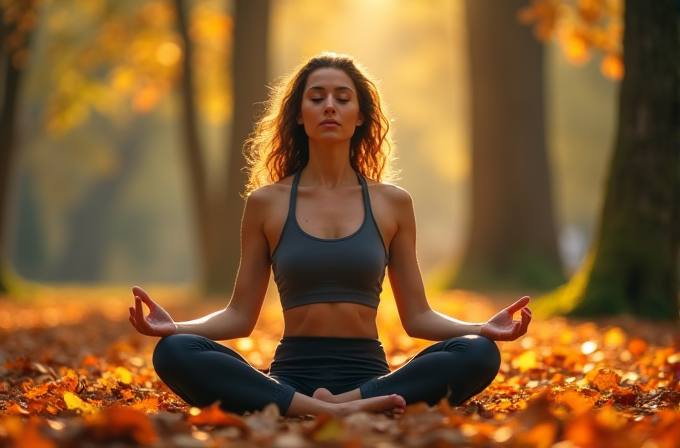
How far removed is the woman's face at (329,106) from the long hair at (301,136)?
0.14m

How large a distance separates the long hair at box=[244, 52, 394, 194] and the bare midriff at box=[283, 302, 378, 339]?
0.82 m

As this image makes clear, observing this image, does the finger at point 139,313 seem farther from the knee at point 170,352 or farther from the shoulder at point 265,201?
the shoulder at point 265,201

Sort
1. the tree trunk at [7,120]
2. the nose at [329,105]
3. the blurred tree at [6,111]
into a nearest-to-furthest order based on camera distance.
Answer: the nose at [329,105], the blurred tree at [6,111], the tree trunk at [7,120]

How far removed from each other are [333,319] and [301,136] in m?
1.03

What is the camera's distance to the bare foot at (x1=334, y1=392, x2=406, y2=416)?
3.74 meters

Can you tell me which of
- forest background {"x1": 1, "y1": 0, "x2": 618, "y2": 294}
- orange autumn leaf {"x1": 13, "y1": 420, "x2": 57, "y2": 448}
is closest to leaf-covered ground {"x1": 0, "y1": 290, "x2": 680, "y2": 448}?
orange autumn leaf {"x1": 13, "y1": 420, "x2": 57, "y2": 448}

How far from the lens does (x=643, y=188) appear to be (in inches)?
313

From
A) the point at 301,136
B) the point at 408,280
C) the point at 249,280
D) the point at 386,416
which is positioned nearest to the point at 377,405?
the point at 386,416

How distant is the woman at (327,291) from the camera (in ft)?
12.7

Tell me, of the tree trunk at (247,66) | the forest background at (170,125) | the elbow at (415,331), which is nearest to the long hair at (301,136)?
the elbow at (415,331)

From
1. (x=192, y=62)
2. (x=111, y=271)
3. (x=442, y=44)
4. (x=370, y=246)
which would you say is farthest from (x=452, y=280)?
(x=111, y=271)

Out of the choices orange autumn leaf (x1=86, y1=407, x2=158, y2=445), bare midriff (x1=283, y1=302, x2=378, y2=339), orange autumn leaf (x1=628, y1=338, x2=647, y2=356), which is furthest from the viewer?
orange autumn leaf (x1=628, y1=338, x2=647, y2=356)

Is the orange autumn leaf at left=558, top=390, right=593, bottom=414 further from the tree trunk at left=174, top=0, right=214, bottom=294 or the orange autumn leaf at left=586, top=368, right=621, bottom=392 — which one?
the tree trunk at left=174, top=0, right=214, bottom=294

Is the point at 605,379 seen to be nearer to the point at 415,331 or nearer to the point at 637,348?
the point at 415,331
